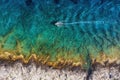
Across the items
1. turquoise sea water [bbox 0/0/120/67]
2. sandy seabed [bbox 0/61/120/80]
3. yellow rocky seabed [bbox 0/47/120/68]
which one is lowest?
sandy seabed [bbox 0/61/120/80]

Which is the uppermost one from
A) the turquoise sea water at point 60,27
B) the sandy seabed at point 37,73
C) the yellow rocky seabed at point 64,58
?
the turquoise sea water at point 60,27

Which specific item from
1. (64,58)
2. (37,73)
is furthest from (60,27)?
(37,73)

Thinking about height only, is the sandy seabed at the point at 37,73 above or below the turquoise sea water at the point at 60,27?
below

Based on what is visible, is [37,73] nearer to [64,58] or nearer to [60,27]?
[64,58]

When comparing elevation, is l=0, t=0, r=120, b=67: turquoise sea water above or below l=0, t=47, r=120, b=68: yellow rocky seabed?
above

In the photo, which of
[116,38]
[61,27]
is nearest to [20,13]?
[61,27]

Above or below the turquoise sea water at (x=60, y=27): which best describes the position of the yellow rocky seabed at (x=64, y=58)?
below

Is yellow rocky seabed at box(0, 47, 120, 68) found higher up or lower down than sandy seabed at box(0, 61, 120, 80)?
higher up

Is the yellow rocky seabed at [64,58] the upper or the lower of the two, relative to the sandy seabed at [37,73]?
upper
